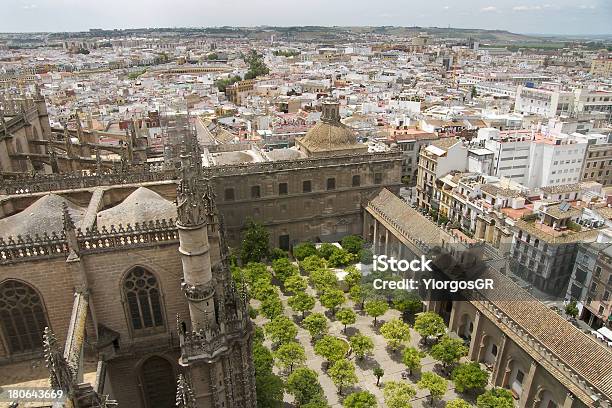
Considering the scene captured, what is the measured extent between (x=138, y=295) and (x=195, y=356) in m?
3.93

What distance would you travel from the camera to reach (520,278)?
45.2m

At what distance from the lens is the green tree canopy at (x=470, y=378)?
1168 inches

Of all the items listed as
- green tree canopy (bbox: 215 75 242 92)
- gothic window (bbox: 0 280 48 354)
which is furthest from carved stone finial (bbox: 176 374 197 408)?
green tree canopy (bbox: 215 75 242 92)

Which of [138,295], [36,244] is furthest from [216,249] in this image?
[36,244]

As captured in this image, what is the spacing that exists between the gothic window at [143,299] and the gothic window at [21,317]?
328 cm

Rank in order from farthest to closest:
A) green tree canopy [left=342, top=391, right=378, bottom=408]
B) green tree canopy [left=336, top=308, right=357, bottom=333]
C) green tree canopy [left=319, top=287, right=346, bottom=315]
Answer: green tree canopy [left=319, top=287, right=346, bottom=315] → green tree canopy [left=336, top=308, right=357, bottom=333] → green tree canopy [left=342, top=391, right=378, bottom=408]

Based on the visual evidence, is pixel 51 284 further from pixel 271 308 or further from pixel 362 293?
pixel 362 293

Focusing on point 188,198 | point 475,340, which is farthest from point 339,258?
point 188,198

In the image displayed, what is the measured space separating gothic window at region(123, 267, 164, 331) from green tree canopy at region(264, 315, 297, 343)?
1463cm

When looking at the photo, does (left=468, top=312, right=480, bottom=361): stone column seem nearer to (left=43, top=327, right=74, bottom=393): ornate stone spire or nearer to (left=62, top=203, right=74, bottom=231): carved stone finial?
(left=62, top=203, right=74, bottom=231): carved stone finial

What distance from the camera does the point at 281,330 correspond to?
110 ft

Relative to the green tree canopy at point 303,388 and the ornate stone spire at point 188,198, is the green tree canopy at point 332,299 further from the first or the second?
the ornate stone spire at point 188,198

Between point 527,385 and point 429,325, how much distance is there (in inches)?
300

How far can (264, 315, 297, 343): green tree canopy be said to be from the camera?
33.3m
